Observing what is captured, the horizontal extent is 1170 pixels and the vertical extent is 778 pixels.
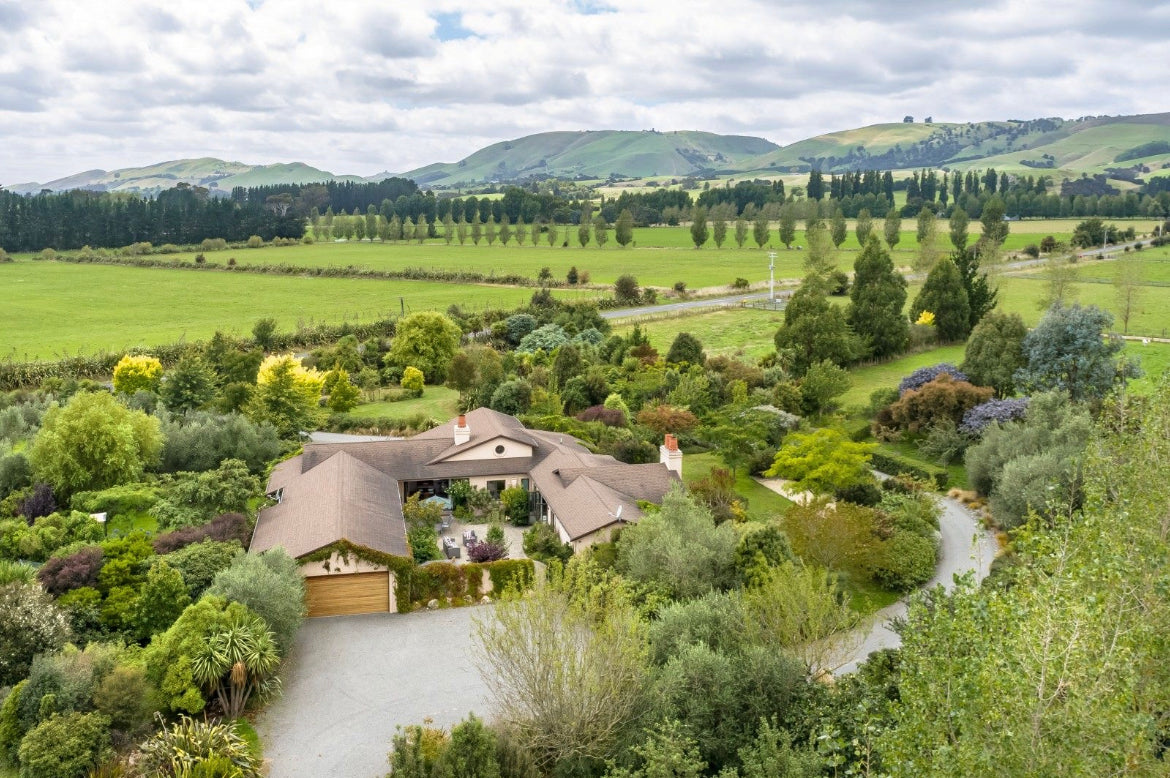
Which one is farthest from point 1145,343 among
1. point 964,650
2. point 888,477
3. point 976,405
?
point 964,650

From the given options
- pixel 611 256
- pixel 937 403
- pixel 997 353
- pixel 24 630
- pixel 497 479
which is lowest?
pixel 497 479

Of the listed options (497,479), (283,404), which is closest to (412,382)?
(283,404)

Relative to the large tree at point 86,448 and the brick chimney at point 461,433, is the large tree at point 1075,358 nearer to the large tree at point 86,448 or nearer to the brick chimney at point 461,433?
the brick chimney at point 461,433

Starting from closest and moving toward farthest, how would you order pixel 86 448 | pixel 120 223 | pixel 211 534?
pixel 211 534
pixel 86 448
pixel 120 223

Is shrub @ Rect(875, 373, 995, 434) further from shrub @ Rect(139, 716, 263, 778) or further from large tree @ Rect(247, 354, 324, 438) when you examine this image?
shrub @ Rect(139, 716, 263, 778)

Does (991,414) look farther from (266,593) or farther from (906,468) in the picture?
(266,593)

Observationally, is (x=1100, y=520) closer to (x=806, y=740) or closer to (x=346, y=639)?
(x=806, y=740)
